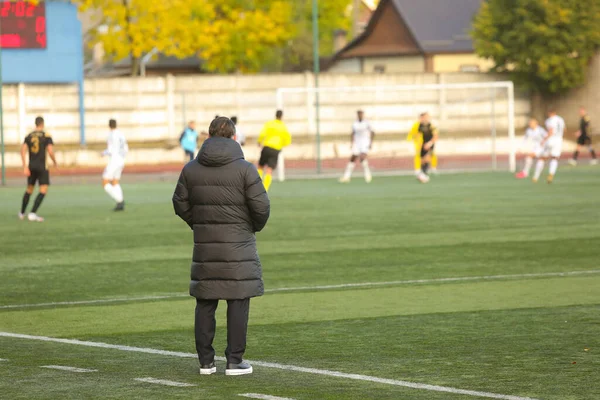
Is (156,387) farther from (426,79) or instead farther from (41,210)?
(426,79)

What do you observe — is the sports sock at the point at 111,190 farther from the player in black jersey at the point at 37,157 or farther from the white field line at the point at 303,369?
the white field line at the point at 303,369

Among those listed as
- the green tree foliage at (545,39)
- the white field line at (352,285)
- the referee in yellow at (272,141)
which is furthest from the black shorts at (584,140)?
the white field line at (352,285)

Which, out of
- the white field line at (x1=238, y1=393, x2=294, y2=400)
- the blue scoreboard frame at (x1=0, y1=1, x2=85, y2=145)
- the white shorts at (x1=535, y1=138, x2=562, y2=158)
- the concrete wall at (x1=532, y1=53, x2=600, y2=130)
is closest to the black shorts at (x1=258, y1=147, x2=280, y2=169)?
the white shorts at (x1=535, y1=138, x2=562, y2=158)

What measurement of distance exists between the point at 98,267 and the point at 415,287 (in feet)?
14.4

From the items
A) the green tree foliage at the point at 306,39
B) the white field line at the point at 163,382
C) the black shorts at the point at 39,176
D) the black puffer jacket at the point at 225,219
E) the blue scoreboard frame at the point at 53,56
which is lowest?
the white field line at the point at 163,382

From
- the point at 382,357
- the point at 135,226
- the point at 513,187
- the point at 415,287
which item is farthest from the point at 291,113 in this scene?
the point at 382,357

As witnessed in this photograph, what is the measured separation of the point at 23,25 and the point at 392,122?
45.5 ft

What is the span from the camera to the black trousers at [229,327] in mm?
8445

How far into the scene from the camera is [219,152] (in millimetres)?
8375

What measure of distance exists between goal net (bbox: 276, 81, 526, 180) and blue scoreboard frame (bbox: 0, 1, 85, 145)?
308 inches

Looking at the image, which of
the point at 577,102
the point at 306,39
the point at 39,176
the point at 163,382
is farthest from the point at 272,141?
the point at 306,39

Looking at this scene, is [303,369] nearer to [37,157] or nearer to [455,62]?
[37,157]

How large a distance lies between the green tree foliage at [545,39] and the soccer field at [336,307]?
1134 inches

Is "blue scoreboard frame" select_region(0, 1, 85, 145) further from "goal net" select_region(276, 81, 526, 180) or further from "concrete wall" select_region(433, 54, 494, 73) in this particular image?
"concrete wall" select_region(433, 54, 494, 73)
